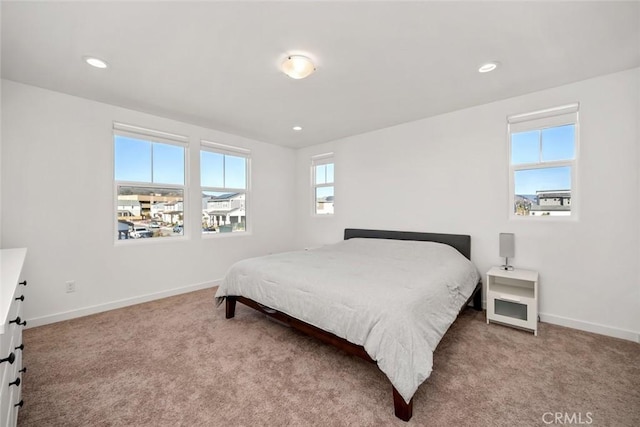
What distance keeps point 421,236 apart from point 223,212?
3.20 metres

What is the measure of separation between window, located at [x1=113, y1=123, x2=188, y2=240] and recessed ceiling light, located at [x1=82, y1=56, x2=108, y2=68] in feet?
3.47

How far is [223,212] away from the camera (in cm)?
446

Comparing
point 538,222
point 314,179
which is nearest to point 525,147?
point 538,222

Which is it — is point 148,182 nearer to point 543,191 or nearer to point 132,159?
point 132,159

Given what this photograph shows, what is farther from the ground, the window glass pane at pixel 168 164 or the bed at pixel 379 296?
the window glass pane at pixel 168 164

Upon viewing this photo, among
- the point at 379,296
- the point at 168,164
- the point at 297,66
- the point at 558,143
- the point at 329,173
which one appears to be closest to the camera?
the point at 379,296

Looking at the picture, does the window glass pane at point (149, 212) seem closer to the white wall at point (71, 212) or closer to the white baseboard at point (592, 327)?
the white wall at point (71, 212)

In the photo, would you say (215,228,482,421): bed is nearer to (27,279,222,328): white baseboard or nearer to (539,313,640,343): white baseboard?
(539,313,640,343): white baseboard

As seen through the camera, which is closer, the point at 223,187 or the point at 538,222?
the point at 538,222

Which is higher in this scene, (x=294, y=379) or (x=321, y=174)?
(x=321, y=174)

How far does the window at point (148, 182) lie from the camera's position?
3.34 metres

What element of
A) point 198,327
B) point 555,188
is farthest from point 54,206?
point 555,188

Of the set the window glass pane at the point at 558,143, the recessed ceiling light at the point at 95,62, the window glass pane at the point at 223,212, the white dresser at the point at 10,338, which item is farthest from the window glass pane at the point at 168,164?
the window glass pane at the point at 558,143

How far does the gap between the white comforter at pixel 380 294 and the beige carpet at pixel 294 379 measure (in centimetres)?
35
